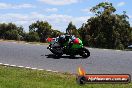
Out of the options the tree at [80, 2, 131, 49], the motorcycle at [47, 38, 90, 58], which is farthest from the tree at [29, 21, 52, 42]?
the motorcycle at [47, 38, 90, 58]

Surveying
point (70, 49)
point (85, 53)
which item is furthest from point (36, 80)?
point (70, 49)

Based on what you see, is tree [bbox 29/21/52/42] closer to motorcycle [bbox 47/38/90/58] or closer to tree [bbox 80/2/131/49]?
tree [bbox 80/2/131/49]

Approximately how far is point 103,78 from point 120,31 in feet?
147

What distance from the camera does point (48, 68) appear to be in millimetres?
14922

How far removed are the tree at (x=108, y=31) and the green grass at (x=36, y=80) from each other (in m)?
39.1

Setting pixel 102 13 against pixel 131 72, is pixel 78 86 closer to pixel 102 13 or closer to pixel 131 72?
pixel 131 72

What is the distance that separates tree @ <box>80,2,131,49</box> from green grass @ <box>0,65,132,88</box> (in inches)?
1539

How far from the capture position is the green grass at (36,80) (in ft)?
35.8

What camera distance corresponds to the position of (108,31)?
177 ft

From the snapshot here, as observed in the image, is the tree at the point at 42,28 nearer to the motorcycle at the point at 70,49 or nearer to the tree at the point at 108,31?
the tree at the point at 108,31

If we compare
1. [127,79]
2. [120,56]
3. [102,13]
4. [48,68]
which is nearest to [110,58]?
[120,56]

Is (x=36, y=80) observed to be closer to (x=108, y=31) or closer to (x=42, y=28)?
(x=108, y=31)

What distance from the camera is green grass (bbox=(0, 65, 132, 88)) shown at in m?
10.9

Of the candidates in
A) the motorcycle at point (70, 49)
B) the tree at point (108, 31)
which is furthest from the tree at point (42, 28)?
the motorcycle at point (70, 49)
